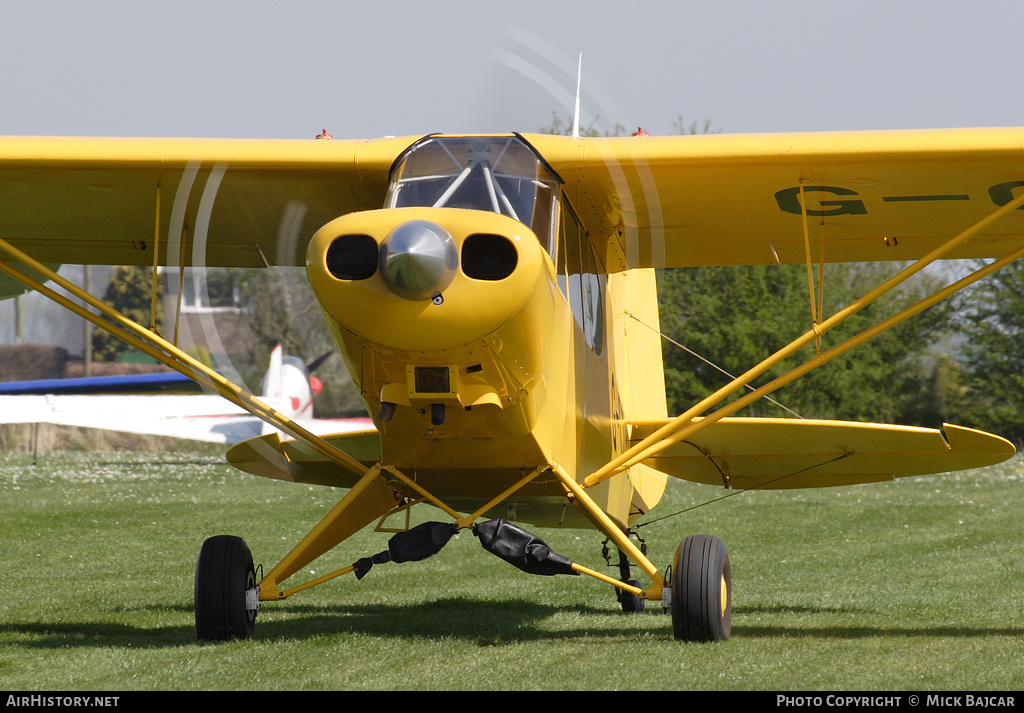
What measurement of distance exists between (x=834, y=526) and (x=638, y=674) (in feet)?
38.7

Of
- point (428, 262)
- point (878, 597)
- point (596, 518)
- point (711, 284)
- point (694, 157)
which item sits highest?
point (711, 284)

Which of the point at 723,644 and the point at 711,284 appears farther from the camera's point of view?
the point at 711,284

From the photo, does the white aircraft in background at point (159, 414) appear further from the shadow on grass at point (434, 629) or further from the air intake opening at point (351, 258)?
the air intake opening at point (351, 258)

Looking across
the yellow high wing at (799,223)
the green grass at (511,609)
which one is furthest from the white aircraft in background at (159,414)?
the yellow high wing at (799,223)

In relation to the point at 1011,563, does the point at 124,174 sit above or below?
above

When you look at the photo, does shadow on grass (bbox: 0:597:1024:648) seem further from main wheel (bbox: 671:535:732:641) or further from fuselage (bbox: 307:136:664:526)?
fuselage (bbox: 307:136:664:526)

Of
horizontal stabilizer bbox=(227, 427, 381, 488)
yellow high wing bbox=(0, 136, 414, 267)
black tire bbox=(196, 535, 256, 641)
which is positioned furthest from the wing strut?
yellow high wing bbox=(0, 136, 414, 267)

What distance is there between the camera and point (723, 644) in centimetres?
624

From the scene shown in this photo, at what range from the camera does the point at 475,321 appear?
5.09m

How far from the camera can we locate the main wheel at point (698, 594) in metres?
6.21

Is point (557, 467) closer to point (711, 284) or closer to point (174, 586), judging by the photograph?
point (174, 586)

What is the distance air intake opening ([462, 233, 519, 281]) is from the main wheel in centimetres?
225

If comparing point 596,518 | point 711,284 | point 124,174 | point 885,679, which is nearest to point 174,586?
point 124,174

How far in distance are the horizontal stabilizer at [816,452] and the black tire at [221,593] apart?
11.9 feet
